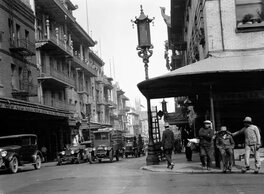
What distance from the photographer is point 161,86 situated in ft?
60.7

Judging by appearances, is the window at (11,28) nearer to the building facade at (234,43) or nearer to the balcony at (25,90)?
the balcony at (25,90)

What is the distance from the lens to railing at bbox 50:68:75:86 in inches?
1702

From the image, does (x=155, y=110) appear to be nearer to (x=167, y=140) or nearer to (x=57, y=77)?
(x=167, y=140)

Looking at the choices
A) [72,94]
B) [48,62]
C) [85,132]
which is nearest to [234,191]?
[48,62]

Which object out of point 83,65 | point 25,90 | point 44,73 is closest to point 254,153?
point 25,90

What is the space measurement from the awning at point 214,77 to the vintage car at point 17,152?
7.44m

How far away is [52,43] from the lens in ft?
135

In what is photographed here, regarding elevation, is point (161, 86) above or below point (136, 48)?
below

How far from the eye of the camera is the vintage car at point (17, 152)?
2120 centimetres

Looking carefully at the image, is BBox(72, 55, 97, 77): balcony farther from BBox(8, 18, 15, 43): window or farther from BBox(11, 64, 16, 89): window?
BBox(11, 64, 16, 89): window

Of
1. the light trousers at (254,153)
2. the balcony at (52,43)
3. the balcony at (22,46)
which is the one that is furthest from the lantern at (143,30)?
the balcony at (52,43)

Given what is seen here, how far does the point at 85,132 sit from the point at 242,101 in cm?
3763

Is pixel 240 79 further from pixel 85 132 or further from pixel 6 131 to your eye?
pixel 85 132

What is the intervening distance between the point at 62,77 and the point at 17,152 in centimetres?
2360
